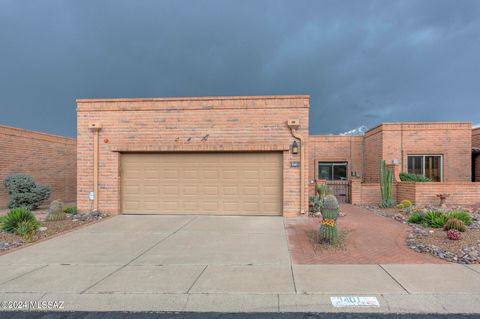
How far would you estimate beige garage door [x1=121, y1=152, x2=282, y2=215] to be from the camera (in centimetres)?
1046

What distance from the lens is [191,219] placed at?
9.91 m

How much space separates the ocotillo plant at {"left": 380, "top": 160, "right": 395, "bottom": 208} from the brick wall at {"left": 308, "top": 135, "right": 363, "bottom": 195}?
5961mm

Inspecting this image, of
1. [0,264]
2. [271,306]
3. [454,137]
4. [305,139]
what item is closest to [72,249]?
[0,264]

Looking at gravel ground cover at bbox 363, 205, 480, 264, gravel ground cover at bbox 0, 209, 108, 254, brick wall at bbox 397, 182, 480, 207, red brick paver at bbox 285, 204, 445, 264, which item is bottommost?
gravel ground cover at bbox 0, 209, 108, 254

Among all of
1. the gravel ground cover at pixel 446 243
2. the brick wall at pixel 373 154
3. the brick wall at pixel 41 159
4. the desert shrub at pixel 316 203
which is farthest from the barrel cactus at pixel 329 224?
the brick wall at pixel 41 159

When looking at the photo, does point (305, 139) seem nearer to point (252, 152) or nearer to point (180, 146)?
point (252, 152)

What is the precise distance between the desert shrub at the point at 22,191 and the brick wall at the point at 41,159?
2.84 feet

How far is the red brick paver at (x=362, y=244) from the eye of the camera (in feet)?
18.6

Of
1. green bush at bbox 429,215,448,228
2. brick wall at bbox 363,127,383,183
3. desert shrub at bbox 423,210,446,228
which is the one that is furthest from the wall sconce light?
brick wall at bbox 363,127,383,183

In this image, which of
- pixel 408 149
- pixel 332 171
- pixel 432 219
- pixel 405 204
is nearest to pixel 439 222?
pixel 432 219

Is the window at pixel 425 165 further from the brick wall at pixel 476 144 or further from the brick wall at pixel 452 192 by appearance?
the brick wall at pixel 452 192

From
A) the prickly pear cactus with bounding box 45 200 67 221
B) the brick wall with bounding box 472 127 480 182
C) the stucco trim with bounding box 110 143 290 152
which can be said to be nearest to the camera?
the prickly pear cactus with bounding box 45 200 67 221

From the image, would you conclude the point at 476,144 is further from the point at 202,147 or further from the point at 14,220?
the point at 14,220

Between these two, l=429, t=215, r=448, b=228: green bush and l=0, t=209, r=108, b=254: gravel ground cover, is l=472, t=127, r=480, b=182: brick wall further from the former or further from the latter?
l=0, t=209, r=108, b=254: gravel ground cover
